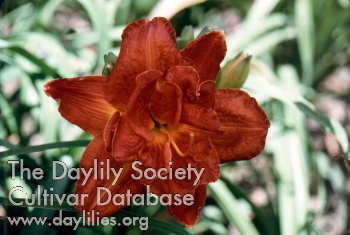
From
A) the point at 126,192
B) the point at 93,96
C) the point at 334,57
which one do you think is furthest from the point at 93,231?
the point at 334,57

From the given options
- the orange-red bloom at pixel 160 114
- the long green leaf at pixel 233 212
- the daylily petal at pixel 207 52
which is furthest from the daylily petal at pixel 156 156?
the long green leaf at pixel 233 212

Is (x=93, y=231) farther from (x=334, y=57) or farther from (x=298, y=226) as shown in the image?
(x=334, y=57)

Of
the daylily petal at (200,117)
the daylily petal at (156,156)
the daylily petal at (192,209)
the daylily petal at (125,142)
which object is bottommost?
the daylily petal at (192,209)

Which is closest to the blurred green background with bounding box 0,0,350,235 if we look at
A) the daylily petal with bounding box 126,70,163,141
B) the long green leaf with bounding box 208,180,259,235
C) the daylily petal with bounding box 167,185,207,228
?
the long green leaf with bounding box 208,180,259,235

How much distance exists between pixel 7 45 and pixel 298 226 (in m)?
0.84

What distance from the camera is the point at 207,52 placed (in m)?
0.79

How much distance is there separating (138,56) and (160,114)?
10cm

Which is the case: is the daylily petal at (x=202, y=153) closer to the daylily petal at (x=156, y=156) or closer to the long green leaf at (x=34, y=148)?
the daylily petal at (x=156, y=156)

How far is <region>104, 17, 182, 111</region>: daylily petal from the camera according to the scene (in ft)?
2.37

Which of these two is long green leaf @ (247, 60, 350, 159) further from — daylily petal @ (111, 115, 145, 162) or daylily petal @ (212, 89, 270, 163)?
daylily petal @ (111, 115, 145, 162)

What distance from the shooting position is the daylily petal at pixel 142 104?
0.68 m

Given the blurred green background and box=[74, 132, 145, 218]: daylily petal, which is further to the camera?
the blurred green background

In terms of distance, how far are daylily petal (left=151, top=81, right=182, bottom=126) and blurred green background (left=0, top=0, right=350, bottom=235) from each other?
8.8 inches

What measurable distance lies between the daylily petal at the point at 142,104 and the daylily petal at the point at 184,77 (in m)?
0.02
